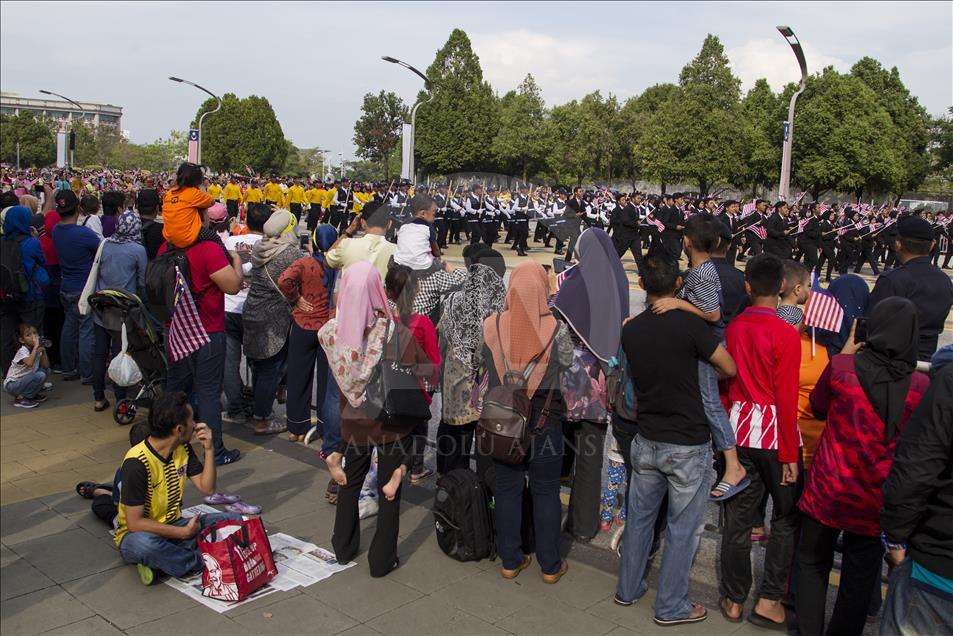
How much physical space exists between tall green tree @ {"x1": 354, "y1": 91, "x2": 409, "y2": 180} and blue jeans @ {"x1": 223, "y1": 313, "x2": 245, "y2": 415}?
83.6 meters

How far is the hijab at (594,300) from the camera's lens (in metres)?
4.56

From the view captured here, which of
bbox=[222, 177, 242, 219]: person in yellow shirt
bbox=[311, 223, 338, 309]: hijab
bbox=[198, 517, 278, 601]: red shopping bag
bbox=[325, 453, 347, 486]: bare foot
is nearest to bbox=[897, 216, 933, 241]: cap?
bbox=[325, 453, 347, 486]: bare foot

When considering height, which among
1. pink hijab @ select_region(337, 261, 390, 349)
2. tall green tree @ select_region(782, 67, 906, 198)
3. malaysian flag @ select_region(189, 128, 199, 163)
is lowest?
pink hijab @ select_region(337, 261, 390, 349)

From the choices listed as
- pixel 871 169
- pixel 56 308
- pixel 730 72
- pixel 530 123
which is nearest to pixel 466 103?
pixel 530 123

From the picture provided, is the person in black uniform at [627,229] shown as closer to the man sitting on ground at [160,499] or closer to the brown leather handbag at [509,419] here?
the brown leather handbag at [509,419]

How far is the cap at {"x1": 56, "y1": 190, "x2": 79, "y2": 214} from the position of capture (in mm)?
7590

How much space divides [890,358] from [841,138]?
1648 inches

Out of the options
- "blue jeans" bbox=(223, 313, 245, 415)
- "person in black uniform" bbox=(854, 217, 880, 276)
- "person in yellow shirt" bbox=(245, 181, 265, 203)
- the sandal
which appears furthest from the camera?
"person in yellow shirt" bbox=(245, 181, 265, 203)

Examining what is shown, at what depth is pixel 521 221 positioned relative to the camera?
2380 cm

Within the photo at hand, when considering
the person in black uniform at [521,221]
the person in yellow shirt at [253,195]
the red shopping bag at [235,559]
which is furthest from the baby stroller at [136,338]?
the person in yellow shirt at [253,195]

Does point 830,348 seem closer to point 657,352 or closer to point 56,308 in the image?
point 657,352

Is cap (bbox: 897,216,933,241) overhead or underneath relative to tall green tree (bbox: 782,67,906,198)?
underneath

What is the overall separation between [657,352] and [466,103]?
60.4 metres

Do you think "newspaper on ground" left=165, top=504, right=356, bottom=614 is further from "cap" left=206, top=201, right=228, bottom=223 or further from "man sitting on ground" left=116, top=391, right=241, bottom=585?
"cap" left=206, top=201, right=228, bottom=223
